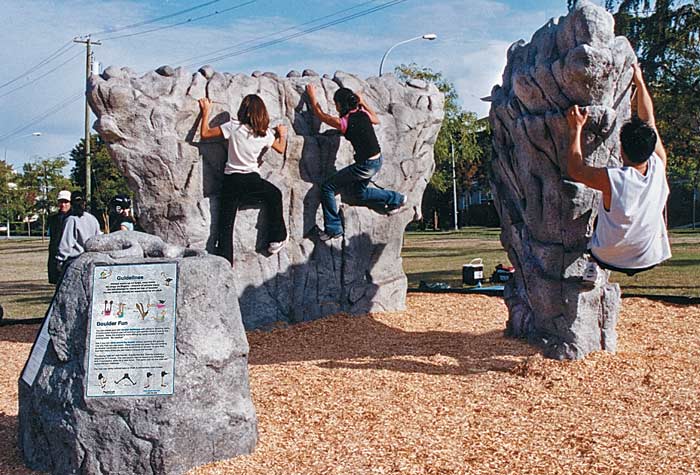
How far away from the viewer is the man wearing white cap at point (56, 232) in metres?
9.39

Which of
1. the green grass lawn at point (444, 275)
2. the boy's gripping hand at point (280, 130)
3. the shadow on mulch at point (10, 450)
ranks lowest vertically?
the shadow on mulch at point (10, 450)

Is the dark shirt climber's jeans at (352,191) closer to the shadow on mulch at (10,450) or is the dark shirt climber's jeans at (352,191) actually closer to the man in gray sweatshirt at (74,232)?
the man in gray sweatshirt at (74,232)

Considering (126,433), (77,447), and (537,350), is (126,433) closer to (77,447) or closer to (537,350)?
(77,447)

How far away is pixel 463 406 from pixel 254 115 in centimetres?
435

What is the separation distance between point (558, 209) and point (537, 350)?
1.24m

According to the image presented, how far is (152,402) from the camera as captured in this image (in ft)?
13.8

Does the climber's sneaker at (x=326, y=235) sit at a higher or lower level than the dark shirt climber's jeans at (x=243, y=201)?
lower

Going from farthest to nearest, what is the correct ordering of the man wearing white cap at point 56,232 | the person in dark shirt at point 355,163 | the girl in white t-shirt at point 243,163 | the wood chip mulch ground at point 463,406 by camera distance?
the man wearing white cap at point 56,232 → the person in dark shirt at point 355,163 → the girl in white t-shirt at point 243,163 → the wood chip mulch ground at point 463,406

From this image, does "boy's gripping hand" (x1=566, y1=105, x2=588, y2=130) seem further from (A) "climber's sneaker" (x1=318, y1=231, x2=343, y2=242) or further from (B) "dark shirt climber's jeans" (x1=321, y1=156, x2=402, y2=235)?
(A) "climber's sneaker" (x1=318, y1=231, x2=343, y2=242)

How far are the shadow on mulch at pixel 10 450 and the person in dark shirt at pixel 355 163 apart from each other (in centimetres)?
456

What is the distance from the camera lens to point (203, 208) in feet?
28.4

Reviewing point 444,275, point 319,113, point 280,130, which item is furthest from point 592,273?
point 444,275

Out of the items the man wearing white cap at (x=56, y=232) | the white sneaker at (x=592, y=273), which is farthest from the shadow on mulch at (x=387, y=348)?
the man wearing white cap at (x=56, y=232)

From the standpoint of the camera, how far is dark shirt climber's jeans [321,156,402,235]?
905 centimetres
